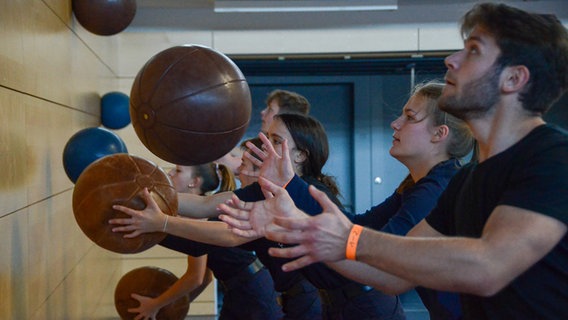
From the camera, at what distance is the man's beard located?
1.68 meters

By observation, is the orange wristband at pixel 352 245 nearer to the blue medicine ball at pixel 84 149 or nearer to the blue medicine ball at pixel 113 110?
the blue medicine ball at pixel 84 149

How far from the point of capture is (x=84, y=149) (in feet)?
10.7

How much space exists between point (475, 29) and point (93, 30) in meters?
2.79

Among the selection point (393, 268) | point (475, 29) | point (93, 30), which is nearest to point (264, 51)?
point (93, 30)

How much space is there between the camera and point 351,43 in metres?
6.00

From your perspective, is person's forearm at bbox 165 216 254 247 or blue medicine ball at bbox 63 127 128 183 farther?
blue medicine ball at bbox 63 127 128 183

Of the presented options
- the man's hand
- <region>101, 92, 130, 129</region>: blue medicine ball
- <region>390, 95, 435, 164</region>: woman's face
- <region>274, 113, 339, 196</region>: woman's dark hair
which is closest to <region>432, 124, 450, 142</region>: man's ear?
<region>390, 95, 435, 164</region>: woman's face

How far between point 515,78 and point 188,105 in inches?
45.0

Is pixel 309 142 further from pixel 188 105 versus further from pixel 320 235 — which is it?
pixel 320 235

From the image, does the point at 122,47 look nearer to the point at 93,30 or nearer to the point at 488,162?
the point at 93,30

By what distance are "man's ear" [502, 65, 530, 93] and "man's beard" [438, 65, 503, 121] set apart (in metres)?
0.02

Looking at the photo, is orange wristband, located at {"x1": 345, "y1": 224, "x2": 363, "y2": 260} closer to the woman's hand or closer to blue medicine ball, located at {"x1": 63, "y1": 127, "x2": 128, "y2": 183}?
the woman's hand

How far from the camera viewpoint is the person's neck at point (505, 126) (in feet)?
5.47

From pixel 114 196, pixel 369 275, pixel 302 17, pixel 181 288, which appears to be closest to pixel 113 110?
pixel 181 288
